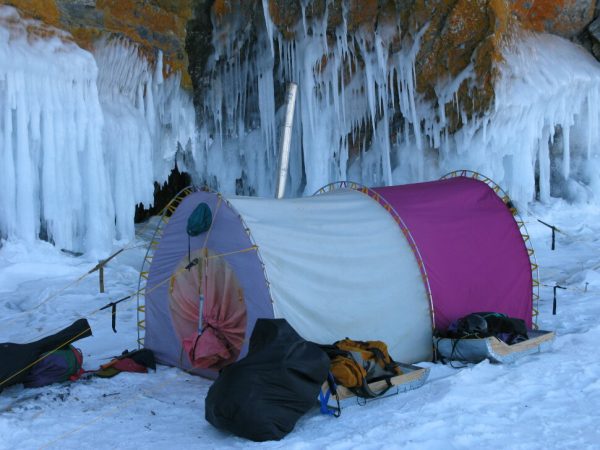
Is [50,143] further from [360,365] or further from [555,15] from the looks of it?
[555,15]

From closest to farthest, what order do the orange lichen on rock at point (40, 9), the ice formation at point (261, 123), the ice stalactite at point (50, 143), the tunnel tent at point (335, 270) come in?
1. the tunnel tent at point (335, 270)
2. the ice stalactite at point (50, 143)
3. the orange lichen on rock at point (40, 9)
4. the ice formation at point (261, 123)

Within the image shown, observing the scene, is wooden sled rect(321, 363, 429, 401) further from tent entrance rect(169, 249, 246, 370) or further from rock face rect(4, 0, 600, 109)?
rock face rect(4, 0, 600, 109)

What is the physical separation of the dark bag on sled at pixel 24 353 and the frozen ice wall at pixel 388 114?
9.54m

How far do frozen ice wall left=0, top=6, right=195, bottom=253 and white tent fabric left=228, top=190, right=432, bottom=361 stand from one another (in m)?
7.03

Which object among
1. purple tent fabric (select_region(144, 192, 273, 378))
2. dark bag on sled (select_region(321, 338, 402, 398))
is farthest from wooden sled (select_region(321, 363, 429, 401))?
purple tent fabric (select_region(144, 192, 273, 378))

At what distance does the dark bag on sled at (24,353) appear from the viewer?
470 centimetres

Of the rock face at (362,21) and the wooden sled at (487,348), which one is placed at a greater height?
the rock face at (362,21)

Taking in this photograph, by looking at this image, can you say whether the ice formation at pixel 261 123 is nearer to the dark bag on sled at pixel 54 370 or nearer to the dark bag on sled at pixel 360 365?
the dark bag on sled at pixel 54 370

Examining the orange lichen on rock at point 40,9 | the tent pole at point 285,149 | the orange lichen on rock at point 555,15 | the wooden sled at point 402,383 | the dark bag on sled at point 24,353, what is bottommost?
the wooden sled at point 402,383

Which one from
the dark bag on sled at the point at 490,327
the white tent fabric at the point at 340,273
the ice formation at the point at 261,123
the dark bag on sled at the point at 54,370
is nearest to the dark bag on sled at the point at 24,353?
the dark bag on sled at the point at 54,370

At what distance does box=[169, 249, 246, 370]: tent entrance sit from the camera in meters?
5.12

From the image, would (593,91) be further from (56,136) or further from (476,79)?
(56,136)

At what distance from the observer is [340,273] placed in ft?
17.2

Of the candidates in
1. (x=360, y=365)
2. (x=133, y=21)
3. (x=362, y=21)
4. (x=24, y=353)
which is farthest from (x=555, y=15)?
(x=24, y=353)
